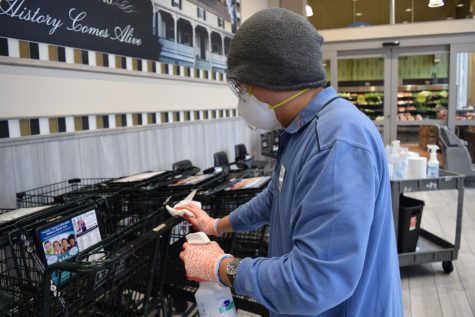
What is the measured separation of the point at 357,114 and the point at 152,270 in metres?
1.09

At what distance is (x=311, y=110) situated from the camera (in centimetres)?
115

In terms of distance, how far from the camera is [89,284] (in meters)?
1.28

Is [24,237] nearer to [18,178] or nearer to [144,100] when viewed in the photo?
[18,178]

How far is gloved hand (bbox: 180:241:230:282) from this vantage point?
45.5 inches

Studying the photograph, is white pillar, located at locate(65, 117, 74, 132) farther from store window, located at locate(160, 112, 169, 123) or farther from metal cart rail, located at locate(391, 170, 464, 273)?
metal cart rail, located at locate(391, 170, 464, 273)

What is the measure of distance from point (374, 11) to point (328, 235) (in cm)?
912

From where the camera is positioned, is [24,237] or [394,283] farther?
[24,237]

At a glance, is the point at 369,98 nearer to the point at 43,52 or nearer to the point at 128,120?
the point at 128,120

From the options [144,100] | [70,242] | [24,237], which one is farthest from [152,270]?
[144,100]

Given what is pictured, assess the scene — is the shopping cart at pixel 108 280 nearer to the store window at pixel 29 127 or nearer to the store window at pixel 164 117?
the store window at pixel 29 127

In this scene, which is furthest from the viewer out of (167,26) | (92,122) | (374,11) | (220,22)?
(374,11)

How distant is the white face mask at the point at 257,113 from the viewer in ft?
4.16

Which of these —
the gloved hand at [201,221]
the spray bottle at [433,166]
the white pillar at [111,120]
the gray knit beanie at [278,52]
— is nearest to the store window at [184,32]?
the white pillar at [111,120]

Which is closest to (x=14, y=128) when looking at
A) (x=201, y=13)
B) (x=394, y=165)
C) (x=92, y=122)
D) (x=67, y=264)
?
(x=92, y=122)
